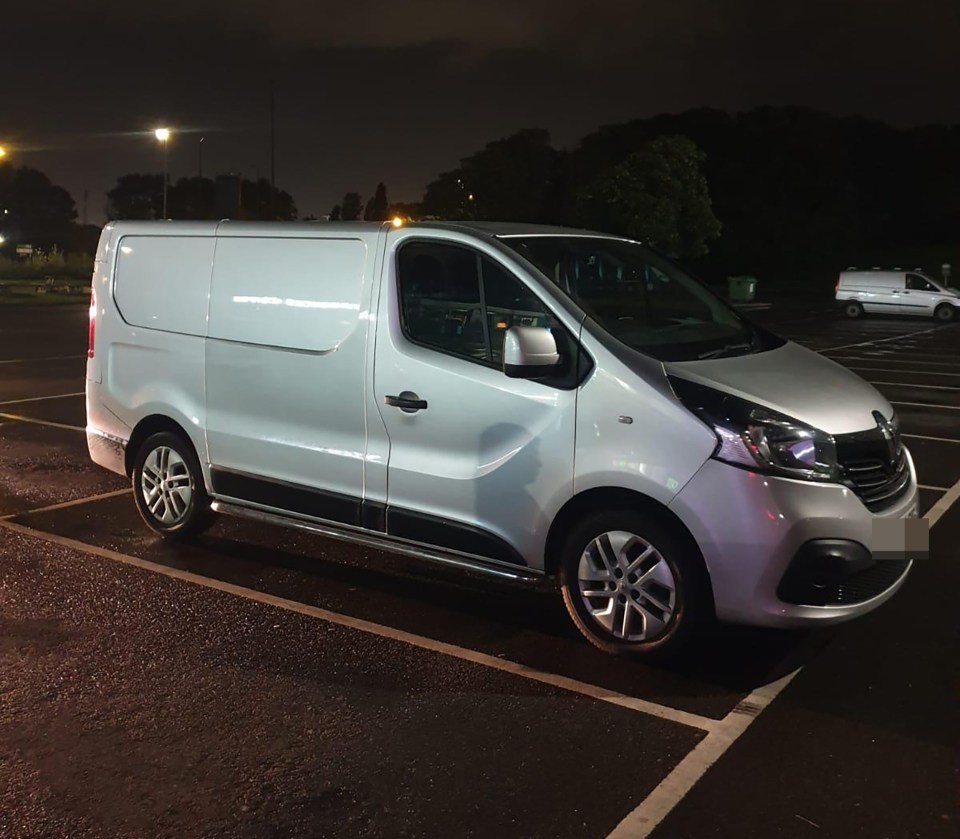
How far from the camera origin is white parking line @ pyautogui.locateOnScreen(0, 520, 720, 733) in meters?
4.01

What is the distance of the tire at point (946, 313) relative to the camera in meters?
31.3

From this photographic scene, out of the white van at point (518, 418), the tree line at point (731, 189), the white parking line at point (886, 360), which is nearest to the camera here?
the white van at point (518, 418)

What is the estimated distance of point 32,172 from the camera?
120 m

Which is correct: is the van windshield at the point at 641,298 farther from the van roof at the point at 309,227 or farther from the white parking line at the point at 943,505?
the white parking line at the point at 943,505

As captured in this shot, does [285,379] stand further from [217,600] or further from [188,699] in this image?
[188,699]

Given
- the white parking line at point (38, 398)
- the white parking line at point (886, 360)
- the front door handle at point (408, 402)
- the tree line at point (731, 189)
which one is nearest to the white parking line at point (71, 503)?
the front door handle at point (408, 402)

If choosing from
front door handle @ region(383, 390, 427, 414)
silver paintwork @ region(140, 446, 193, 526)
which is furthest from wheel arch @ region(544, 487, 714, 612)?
silver paintwork @ region(140, 446, 193, 526)

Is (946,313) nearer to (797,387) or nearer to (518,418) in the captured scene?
(797,387)

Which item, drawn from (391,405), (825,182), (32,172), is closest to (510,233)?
(391,405)

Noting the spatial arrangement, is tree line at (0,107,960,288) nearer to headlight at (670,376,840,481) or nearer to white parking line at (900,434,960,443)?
white parking line at (900,434,960,443)

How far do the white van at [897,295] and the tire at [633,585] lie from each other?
30.3 meters

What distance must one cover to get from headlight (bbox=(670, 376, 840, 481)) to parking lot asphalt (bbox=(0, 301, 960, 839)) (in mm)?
936

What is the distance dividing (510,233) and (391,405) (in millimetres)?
1030

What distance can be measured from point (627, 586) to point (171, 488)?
121 inches
